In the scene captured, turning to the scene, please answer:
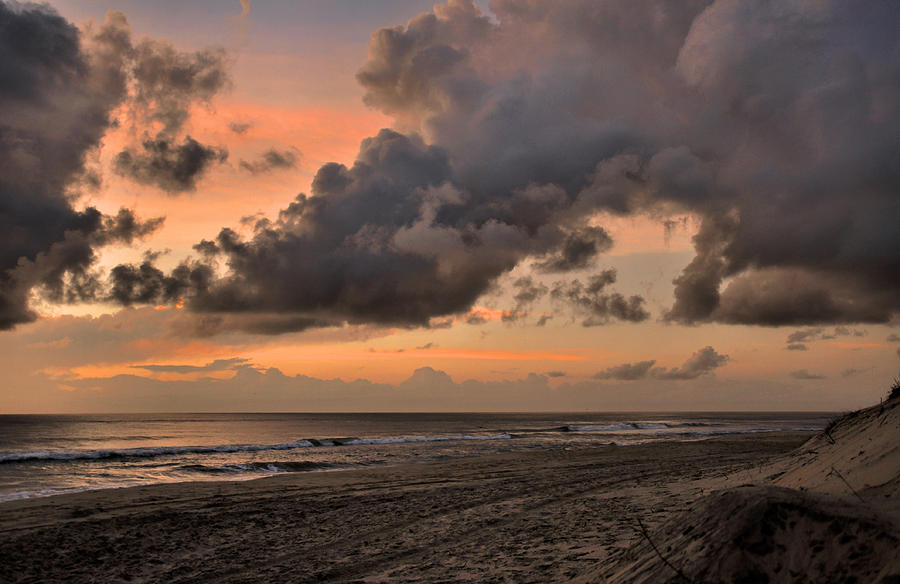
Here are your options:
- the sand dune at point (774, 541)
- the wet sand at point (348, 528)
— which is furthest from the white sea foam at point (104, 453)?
the sand dune at point (774, 541)

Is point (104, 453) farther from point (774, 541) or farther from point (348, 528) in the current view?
point (774, 541)

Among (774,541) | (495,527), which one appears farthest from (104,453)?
(774,541)

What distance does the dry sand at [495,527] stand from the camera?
14.7ft

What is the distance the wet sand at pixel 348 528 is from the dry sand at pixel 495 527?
0.18 feet

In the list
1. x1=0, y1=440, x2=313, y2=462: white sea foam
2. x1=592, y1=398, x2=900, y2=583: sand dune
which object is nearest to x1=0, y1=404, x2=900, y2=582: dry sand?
x1=592, y1=398, x2=900, y2=583: sand dune

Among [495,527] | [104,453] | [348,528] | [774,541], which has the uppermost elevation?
[774,541]

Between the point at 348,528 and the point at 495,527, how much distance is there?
11.4 ft

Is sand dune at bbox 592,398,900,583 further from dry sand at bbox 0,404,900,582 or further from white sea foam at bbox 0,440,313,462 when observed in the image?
white sea foam at bbox 0,440,313,462

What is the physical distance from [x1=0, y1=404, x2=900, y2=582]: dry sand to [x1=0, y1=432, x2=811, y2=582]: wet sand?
0.18ft

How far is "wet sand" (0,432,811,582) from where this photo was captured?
357 inches

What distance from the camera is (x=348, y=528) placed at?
12586mm

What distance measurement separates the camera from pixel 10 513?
1463 centimetres

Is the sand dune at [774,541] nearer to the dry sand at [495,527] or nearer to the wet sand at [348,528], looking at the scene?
the dry sand at [495,527]

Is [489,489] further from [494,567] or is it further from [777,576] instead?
[777,576]
